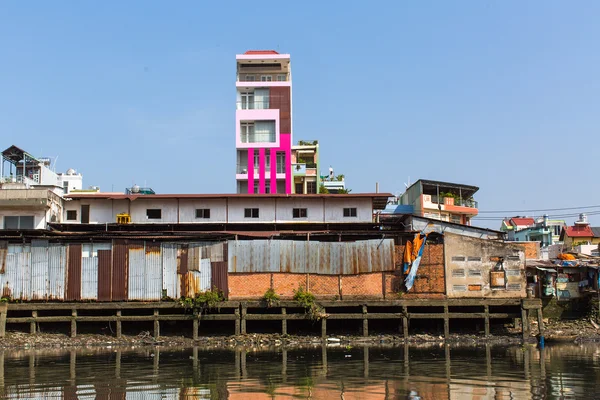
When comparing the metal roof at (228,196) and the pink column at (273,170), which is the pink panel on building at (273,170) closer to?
the pink column at (273,170)

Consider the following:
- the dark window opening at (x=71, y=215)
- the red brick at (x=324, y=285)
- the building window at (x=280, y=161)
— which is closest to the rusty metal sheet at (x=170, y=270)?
the red brick at (x=324, y=285)

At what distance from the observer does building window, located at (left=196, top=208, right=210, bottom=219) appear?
140ft

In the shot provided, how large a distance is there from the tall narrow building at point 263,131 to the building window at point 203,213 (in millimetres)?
16110

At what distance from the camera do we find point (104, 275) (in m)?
34.2

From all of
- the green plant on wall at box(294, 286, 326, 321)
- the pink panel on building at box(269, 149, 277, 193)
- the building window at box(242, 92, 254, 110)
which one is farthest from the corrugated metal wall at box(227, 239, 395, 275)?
the building window at box(242, 92, 254, 110)

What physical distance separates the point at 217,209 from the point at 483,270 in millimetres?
18313

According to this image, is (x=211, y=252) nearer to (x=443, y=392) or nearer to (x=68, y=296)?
(x=68, y=296)

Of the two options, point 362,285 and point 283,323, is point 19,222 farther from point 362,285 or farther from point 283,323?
point 362,285

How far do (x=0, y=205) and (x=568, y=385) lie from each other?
35.0m

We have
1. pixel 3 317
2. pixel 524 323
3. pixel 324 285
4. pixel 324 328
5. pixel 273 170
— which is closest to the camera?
pixel 3 317

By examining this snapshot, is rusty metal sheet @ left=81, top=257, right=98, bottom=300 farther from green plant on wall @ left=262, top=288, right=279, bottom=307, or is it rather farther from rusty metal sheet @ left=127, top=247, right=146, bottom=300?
green plant on wall @ left=262, top=288, right=279, bottom=307

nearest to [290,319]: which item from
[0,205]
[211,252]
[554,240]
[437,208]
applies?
[211,252]

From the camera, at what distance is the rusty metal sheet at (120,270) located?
112 ft

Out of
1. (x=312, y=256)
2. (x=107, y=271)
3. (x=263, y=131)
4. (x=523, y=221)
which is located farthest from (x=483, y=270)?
(x=523, y=221)
